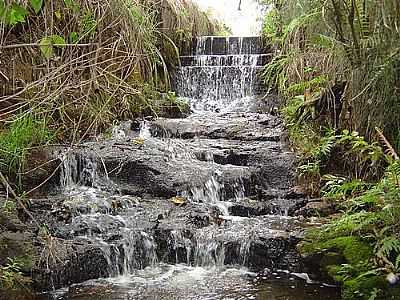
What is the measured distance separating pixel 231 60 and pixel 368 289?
6648 millimetres

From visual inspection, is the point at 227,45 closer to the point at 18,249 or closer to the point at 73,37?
the point at 73,37

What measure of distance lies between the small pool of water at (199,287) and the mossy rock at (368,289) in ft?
0.89

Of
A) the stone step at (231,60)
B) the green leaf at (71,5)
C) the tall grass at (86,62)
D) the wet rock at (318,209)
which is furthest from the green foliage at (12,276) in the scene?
the stone step at (231,60)

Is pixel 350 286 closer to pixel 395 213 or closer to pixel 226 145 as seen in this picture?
pixel 395 213

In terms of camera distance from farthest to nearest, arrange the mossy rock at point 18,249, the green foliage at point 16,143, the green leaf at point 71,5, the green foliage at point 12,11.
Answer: the green foliage at point 16,143 → the mossy rock at point 18,249 → the green leaf at point 71,5 → the green foliage at point 12,11

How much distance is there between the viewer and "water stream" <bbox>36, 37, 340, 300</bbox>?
3.77 metres

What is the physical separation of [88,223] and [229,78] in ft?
A: 17.0

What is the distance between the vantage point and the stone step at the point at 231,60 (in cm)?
914

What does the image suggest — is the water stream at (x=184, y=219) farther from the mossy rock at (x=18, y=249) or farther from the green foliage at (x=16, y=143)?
the green foliage at (x=16, y=143)

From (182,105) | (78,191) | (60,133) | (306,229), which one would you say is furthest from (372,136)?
(182,105)

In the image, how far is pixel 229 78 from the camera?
893 centimetres

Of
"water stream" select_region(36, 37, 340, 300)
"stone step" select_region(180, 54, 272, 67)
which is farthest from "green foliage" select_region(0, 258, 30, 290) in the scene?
"stone step" select_region(180, 54, 272, 67)

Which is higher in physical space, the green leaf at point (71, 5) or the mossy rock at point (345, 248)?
the green leaf at point (71, 5)

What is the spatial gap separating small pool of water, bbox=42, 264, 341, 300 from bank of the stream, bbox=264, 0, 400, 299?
0.25 m
